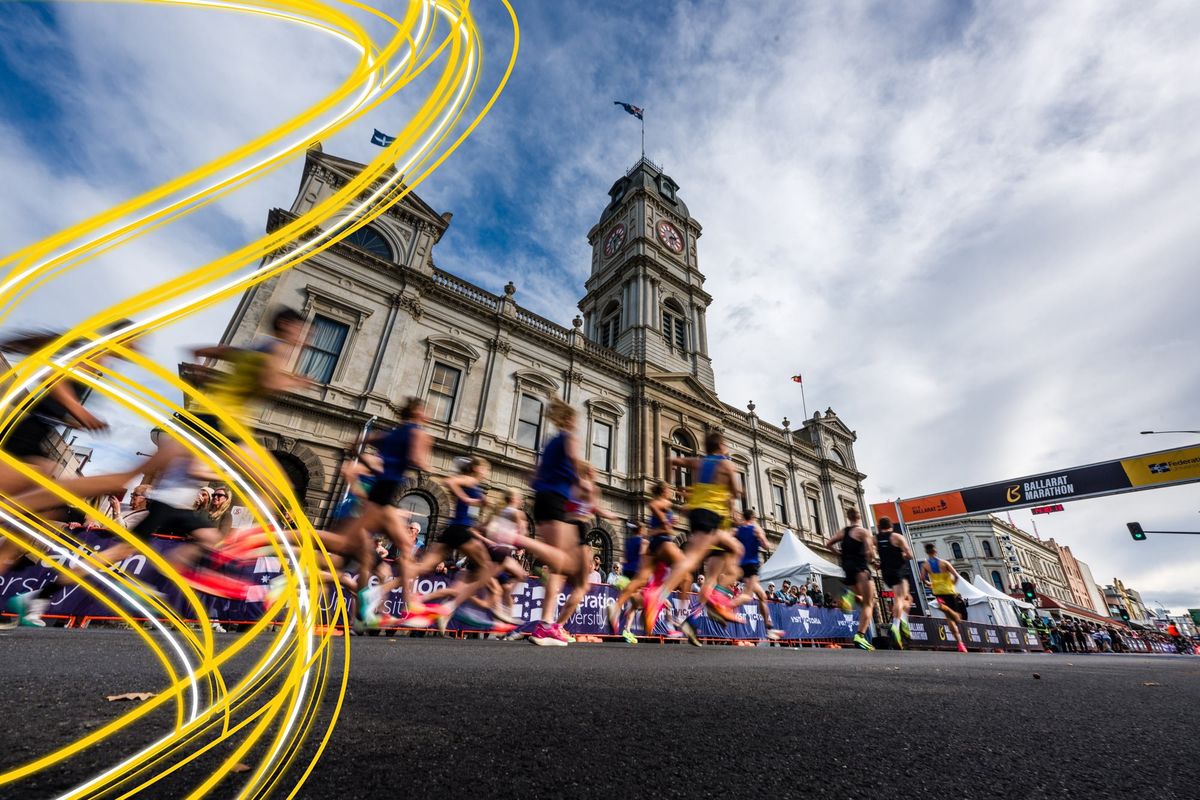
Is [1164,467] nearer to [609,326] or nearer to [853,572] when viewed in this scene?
[853,572]

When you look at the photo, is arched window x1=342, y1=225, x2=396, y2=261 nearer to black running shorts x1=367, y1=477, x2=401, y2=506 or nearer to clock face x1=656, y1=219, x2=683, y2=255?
black running shorts x1=367, y1=477, x2=401, y2=506

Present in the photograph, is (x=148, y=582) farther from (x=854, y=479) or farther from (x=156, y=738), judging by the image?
(x=854, y=479)

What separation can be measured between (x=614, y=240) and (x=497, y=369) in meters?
16.0

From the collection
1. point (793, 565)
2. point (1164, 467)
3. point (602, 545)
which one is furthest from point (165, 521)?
point (1164, 467)

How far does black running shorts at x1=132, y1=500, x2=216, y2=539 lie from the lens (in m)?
4.13

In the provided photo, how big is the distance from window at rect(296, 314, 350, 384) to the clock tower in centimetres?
1308

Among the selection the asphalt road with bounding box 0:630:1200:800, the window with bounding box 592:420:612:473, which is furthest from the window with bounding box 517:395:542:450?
the asphalt road with bounding box 0:630:1200:800

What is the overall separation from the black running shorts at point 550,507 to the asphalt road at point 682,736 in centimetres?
111

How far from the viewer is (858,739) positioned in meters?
2.11

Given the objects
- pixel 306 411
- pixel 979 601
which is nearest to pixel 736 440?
pixel 979 601

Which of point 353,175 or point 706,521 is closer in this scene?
point 706,521

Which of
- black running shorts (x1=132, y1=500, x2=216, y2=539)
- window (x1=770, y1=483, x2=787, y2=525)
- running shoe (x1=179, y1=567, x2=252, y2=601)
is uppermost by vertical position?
window (x1=770, y1=483, x2=787, y2=525)

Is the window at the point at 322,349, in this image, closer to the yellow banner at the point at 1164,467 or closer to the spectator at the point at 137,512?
the spectator at the point at 137,512

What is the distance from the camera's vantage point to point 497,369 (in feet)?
63.3
